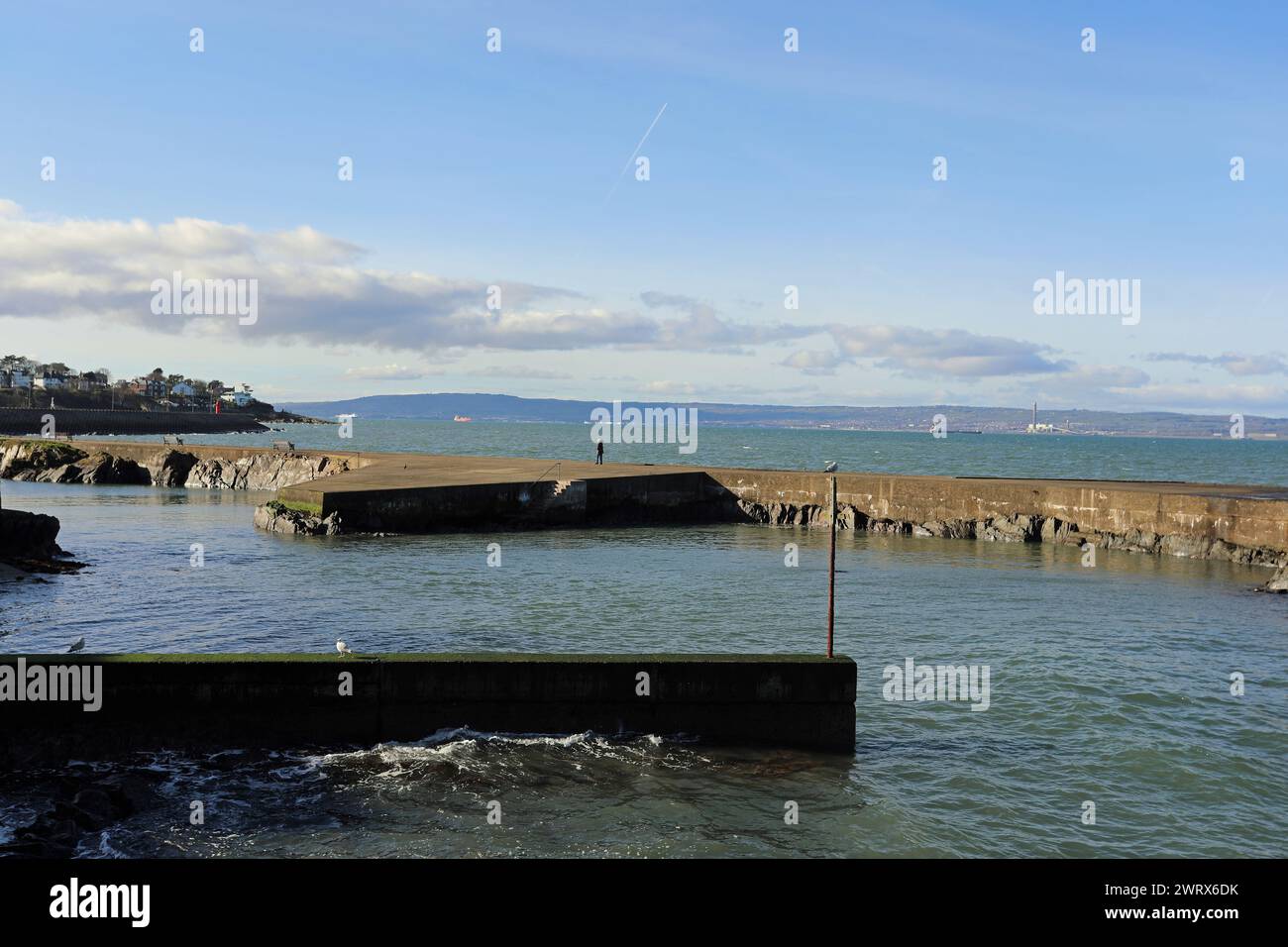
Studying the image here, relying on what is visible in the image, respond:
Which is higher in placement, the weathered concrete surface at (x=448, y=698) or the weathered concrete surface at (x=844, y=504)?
the weathered concrete surface at (x=844, y=504)

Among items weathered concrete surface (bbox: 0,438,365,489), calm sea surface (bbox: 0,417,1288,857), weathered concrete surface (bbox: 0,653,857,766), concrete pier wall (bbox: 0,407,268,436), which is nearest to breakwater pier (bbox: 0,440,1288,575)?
calm sea surface (bbox: 0,417,1288,857)

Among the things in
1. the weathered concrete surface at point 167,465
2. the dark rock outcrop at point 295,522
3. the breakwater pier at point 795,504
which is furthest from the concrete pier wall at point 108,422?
the breakwater pier at point 795,504

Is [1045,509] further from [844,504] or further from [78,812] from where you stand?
[78,812]

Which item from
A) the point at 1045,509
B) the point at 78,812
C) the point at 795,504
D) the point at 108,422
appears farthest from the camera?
the point at 108,422

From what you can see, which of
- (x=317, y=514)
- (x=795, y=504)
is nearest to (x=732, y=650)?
(x=317, y=514)

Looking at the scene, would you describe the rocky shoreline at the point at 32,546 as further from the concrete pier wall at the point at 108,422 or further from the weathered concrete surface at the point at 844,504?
the concrete pier wall at the point at 108,422

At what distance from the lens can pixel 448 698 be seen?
14.8 metres

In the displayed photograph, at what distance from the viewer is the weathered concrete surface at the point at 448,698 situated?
46.7ft

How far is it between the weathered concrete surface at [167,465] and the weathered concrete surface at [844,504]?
13.5 meters

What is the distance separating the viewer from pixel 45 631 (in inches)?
807

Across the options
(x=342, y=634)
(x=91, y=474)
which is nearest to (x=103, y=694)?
(x=342, y=634)

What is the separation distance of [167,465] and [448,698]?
56.6 metres

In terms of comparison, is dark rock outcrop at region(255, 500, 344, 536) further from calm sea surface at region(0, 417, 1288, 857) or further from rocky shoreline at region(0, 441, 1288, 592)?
calm sea surface at region(0, 417, 1288, 857)
